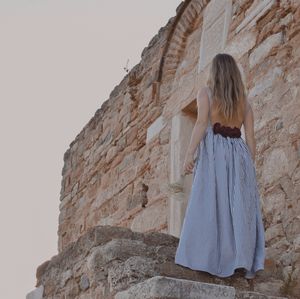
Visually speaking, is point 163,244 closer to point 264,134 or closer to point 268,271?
point 268,271

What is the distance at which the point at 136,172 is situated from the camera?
6.61 metres

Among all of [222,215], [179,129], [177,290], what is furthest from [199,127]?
[179,129]

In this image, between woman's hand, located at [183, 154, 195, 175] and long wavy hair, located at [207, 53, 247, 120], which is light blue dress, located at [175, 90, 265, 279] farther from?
long wavy hair, located at [207, 53, 247, 120]

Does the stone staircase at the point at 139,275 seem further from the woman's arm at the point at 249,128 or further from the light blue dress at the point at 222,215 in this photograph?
the woman's arm at the point at 249,128

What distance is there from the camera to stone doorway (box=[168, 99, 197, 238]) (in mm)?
5590

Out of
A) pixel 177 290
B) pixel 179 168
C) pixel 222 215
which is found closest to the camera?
pixel 177 290

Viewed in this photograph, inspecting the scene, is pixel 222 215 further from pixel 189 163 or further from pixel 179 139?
pixel 179 139

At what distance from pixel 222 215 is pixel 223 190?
139 mm

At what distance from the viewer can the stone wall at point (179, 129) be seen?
13.5ft

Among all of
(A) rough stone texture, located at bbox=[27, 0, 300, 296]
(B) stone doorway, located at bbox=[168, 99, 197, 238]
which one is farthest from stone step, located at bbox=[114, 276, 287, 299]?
(B) stone doorway, located at bbox=[168, 99, 197, 238]

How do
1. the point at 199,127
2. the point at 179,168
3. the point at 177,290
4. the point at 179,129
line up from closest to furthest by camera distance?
1. the point at 177,290
2. the point at 199,127
3. the point at 179,168
4. the point at 179,129

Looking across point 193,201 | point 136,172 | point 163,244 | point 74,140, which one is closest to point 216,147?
point 193,201

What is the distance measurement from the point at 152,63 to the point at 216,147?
10.9ft

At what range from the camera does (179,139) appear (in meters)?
5.88
